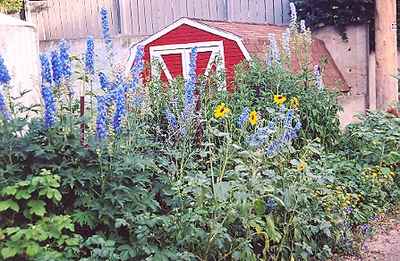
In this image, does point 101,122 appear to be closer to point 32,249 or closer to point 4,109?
point 4,109

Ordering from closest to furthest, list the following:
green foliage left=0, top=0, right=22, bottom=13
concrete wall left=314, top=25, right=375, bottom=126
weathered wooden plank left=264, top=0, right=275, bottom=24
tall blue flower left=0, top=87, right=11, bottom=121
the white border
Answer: tall blue flower left=0, top=87, right=11, bottom=121 < the white border < concrete wall left=314, top=25, right=375, bottom=126 < weathered wooden plank left=264, top=0, right=275, bottom=24 < green foliage left=0, top=0, right=22, bottom=13

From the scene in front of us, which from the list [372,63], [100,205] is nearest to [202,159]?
[100,205]

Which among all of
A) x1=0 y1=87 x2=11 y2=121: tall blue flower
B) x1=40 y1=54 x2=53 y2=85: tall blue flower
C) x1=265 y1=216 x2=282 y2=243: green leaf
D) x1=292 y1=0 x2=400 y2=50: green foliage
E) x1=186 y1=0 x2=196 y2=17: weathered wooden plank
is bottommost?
x1=265 y1=216 x2=282 y2=243: green leaf

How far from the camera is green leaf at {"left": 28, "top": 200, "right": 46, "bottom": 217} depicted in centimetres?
328

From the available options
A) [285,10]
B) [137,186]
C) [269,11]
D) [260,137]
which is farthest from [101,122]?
[269,11]

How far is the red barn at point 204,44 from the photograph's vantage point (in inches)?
342

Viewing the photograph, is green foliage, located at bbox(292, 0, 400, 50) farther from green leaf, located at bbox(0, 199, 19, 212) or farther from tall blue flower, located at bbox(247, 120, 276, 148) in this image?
green leaf, located at bbox(0, 199, 19, 212)

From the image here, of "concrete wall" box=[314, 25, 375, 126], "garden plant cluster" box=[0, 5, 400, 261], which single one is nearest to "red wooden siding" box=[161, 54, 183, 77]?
"concrete wall" box=[314, 25, 375, 126]

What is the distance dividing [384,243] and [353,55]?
670 cm

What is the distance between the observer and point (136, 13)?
43.3ft

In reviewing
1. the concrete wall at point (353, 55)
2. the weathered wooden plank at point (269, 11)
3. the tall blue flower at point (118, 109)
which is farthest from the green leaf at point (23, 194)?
the weathered wooden plank at point (269, 11)

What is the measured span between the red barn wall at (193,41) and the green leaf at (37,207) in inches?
208

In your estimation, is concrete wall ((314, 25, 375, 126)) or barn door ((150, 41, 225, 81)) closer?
barn door ((150, 41, 225, 81))

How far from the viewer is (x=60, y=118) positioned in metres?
3.70
